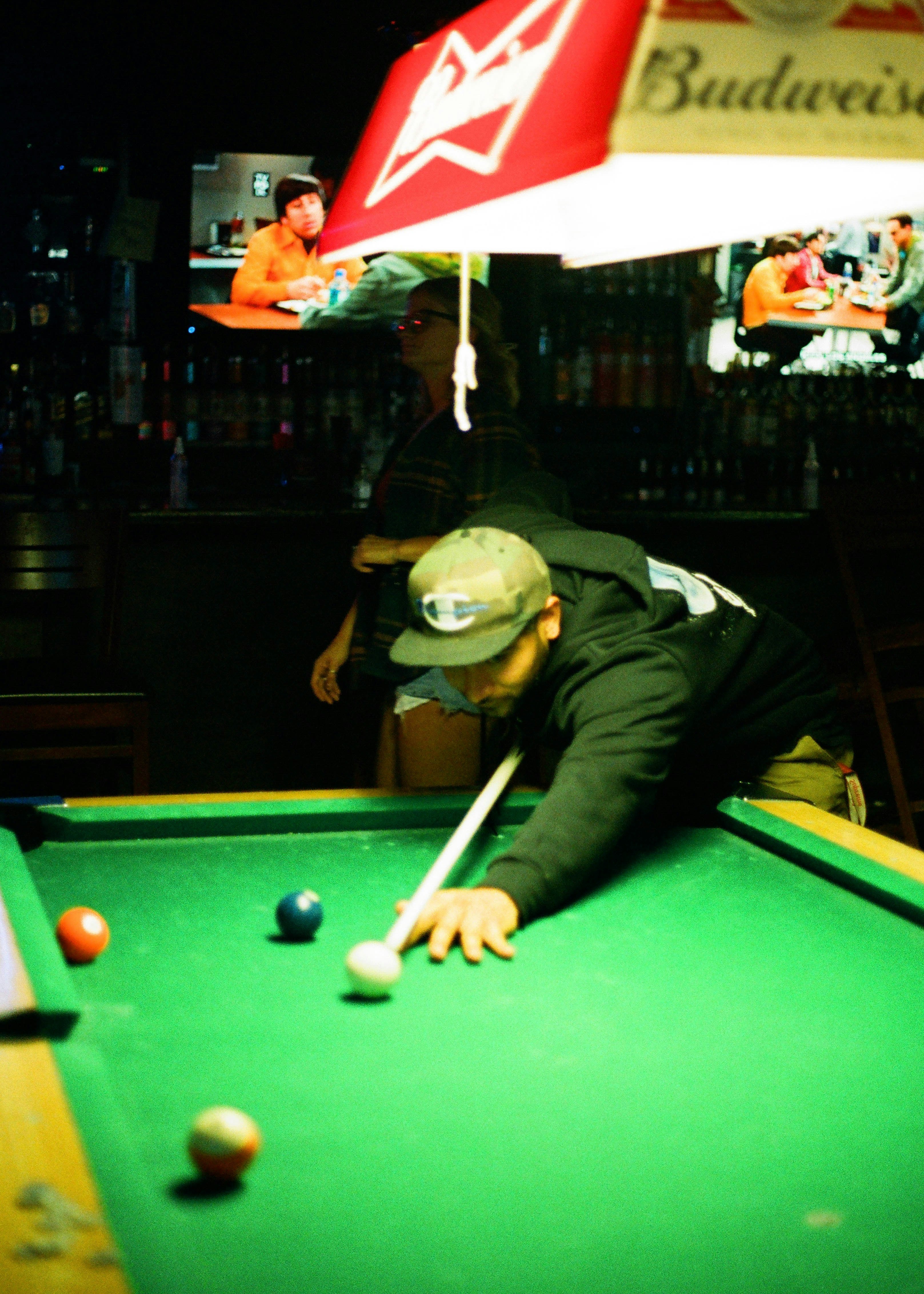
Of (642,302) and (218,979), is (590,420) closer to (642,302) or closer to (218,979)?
(642,302)

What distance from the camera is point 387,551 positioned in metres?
3.36

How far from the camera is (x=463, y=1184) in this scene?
3.96ft

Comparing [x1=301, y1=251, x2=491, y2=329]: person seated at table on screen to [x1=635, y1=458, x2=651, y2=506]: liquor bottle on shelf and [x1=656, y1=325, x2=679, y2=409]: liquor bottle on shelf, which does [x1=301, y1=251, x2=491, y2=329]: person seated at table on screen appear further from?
[x1=635, y1=458, x2=651, y2=506]: liquor bottle on shelf

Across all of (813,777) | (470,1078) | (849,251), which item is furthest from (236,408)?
(470,1078)

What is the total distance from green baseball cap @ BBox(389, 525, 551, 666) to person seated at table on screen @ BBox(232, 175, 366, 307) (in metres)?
3.88

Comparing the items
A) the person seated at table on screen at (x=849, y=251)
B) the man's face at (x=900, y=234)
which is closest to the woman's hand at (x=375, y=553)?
the person seated at table on screen at (x=849, y=251)

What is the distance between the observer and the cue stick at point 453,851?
1780 mm

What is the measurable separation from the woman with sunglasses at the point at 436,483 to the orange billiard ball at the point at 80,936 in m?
1.59

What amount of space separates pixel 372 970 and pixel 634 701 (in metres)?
0.75

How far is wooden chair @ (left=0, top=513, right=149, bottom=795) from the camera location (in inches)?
144

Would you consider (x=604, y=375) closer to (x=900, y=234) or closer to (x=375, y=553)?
(x=900, y=234)

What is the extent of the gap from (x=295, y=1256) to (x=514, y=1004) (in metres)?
0.58

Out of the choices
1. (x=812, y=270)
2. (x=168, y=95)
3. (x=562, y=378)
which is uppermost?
(x=168, y=95)

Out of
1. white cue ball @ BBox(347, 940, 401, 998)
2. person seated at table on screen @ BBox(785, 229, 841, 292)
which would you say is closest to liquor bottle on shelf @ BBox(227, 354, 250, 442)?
person seated at table on screen @ BBox(785, 229, 841, 292)
